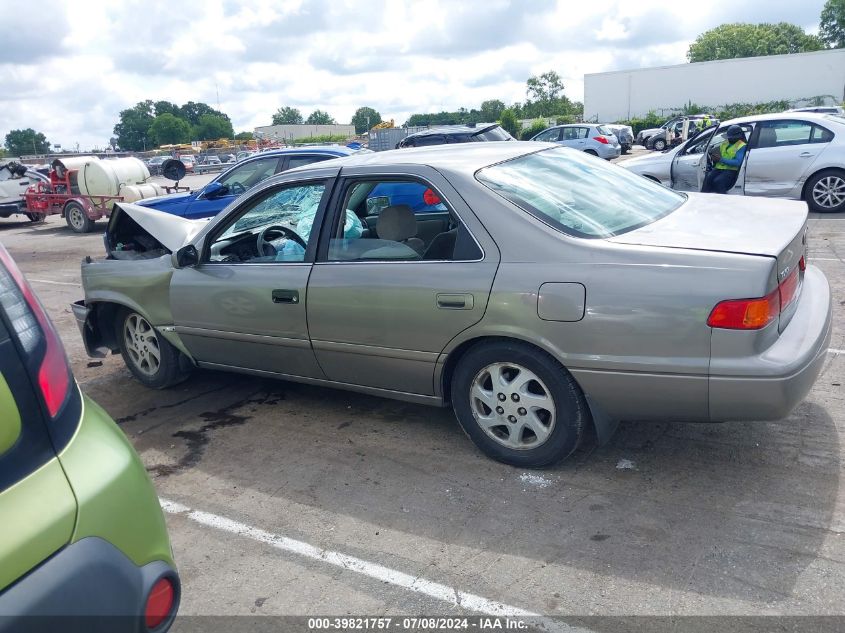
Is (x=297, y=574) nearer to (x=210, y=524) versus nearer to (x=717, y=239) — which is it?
(x=210, y=524)

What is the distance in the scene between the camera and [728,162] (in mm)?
10477

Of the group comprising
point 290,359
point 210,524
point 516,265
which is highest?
point 516,265

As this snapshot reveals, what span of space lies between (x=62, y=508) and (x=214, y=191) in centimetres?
894

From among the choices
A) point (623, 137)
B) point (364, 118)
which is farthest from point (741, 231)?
point (364, 118)

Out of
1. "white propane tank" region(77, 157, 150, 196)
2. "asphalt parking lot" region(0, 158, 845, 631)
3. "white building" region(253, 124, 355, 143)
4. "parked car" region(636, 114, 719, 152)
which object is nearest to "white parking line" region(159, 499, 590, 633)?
"asphalt parking lot" region(0, 158, 845, 631)

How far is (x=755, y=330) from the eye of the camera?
314 centimetres

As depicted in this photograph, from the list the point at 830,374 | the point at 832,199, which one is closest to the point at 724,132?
the point at 832,199

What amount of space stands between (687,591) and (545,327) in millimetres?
1280

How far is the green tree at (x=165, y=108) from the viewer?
379 feet

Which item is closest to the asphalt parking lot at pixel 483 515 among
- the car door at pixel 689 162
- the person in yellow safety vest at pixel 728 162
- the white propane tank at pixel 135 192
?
the person in yellow safety vest at pixel 728 162

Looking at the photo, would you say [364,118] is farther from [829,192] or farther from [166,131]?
[829,192]

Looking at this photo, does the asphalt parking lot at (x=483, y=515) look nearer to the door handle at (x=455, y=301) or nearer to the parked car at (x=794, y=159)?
the door handle at (x=455, y=301)

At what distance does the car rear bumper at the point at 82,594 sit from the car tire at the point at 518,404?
6.96 feet

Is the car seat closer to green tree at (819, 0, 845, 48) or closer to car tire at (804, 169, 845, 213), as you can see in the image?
car tire at (804, 169, 845, 213)
